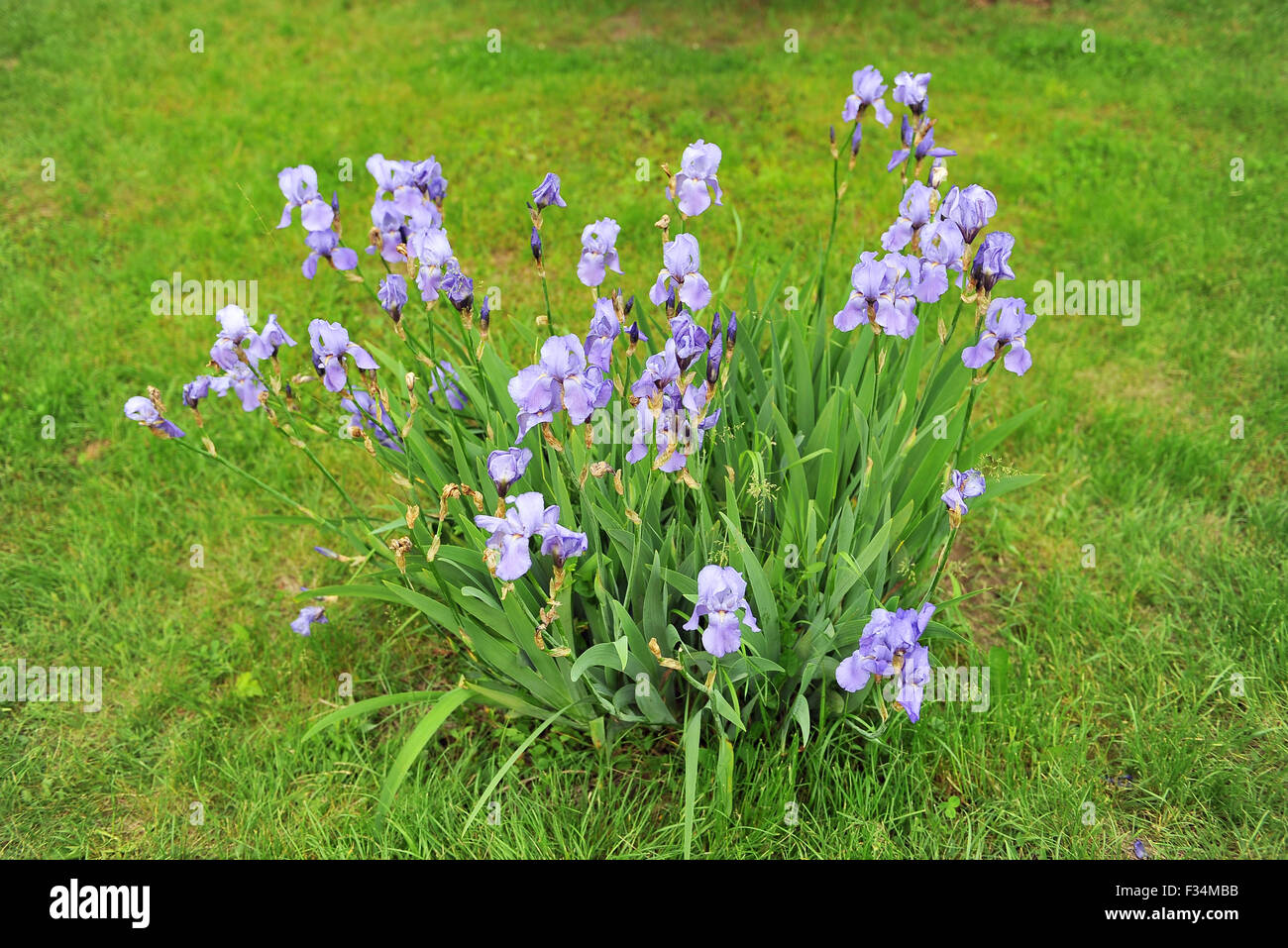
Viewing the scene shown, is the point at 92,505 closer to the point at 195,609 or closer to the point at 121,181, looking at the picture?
the point at 195,609

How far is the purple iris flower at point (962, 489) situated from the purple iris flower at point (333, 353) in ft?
4.44

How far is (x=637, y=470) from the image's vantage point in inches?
88.0

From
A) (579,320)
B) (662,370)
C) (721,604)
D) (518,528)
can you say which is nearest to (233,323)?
(518,528)

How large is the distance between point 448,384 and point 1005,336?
1.52m

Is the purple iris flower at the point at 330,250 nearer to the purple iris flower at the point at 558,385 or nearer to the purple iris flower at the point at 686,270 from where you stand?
the purple iris flower at the point at 558,385

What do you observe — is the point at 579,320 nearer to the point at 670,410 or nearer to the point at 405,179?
the point at 405,179

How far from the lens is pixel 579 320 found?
394 centimetres

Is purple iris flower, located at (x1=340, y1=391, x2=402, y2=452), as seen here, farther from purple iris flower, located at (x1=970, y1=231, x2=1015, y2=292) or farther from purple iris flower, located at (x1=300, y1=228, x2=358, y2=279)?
purple iris flower, located at (x1=970, y1=231, x2=1015, y2=292)

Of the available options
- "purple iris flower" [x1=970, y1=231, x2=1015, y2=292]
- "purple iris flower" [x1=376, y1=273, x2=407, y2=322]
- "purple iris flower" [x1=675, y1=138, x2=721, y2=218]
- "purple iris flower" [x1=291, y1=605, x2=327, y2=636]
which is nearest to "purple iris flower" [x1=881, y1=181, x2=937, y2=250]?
"purple iris flower" [x1=970, y1=231, x2=1015, y2=292]

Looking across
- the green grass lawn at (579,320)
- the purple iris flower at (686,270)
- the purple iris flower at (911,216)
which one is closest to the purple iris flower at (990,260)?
the purple iris flower at (911,216)

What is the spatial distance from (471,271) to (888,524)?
2880 mm

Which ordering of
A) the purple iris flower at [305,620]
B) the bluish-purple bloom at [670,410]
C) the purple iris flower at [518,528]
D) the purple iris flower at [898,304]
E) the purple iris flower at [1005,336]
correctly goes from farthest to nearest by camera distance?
1. the purple iris flower at [305,620]
2. the purple iris flower at [898,304]
3. the purple iris flower at [1005,336]
4. the bluish-purple bloom at [670,410]
5. the purple iris flower at [518,528]

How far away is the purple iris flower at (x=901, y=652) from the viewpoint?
1877 mm
